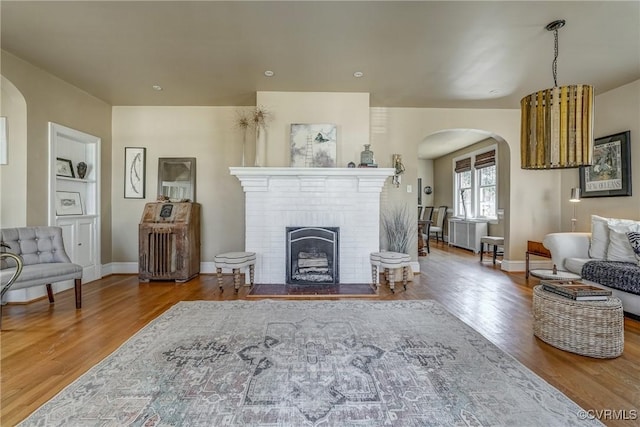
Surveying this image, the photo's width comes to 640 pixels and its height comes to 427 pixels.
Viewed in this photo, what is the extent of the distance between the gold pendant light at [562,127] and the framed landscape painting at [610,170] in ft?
7.29

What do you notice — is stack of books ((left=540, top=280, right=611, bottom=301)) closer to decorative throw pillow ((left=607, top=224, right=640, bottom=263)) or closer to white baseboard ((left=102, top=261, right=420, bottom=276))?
decorative throw pillow ((left=607, top=224, right=640, bottom=263))

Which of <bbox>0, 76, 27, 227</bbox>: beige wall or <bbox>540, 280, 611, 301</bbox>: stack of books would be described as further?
<bbox>0, 76, 27, 227</bbox>: beige wall

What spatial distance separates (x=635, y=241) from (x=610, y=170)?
1.49 m

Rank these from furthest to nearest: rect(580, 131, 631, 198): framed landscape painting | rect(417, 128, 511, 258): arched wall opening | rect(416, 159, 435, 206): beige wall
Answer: rect(416, 159, 435, 206): beige wall, rect(417, 128, 511, 258): arched wall opening, rect(580, 131, 631, 198): framed landscape painting

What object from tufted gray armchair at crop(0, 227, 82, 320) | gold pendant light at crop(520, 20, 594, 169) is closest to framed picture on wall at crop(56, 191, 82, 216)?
tufted gray armchair at crop(0, 227, 82, 320)

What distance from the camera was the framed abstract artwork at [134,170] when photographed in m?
4.72

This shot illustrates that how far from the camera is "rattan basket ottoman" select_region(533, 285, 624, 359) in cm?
207

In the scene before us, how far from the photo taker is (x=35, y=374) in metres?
1.87

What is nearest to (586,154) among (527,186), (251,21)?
(251,21)

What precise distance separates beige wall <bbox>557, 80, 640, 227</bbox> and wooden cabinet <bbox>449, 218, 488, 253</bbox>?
7.38 feet

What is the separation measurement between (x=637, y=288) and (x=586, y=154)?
66.1 inches

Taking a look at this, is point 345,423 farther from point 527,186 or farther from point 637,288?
point 527,186

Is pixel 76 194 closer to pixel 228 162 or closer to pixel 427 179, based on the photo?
pixel 228 162

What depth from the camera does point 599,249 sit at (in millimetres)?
3334
